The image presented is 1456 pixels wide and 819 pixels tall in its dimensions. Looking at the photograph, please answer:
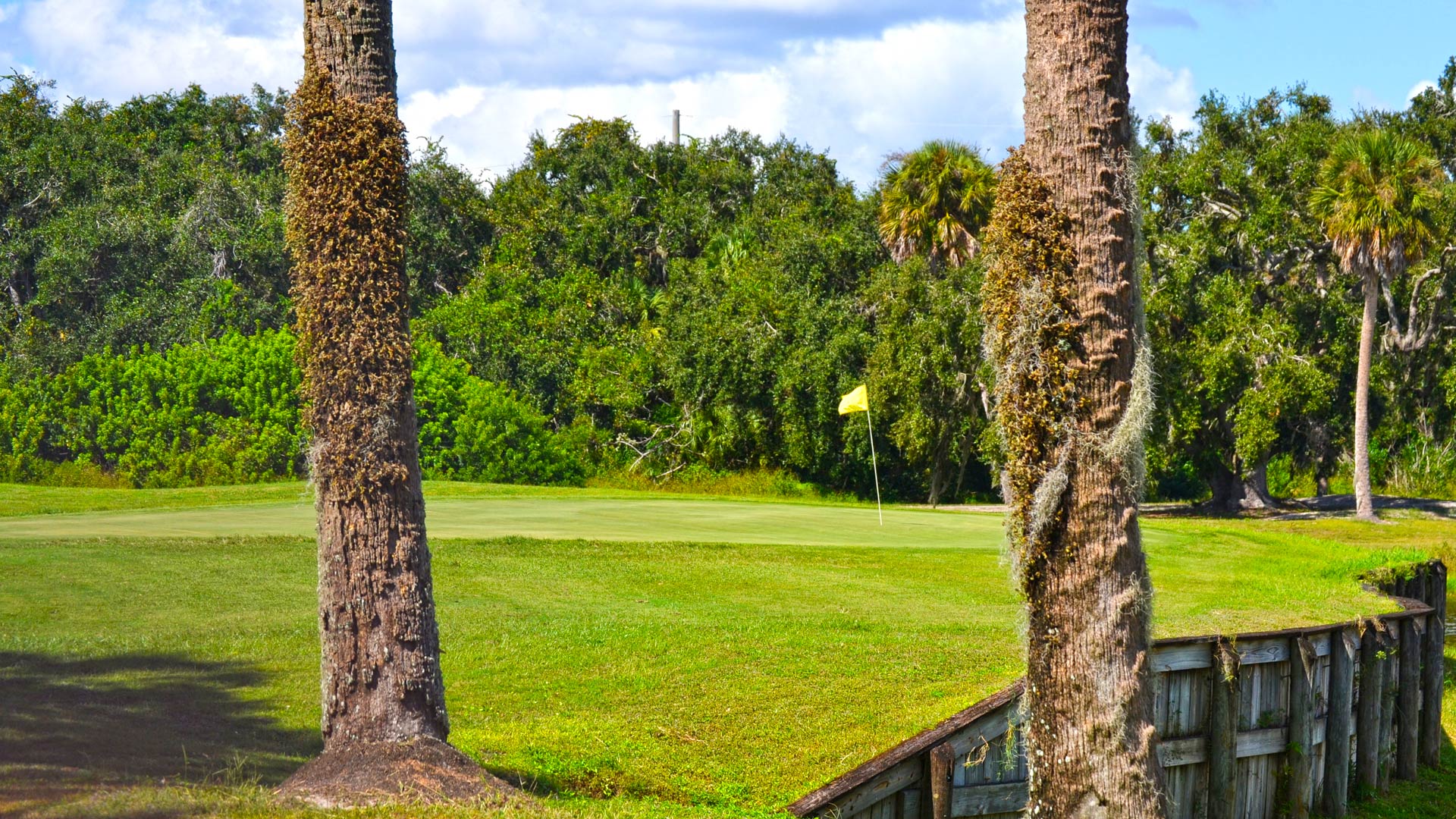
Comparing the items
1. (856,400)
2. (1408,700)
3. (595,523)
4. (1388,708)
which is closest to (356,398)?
(1388,708)

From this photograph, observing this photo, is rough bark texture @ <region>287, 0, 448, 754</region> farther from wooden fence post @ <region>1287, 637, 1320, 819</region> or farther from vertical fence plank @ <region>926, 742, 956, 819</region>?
wooden fence post @ <region>1287, 637, 1320, 819</region>

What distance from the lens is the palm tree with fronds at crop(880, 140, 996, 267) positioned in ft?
118

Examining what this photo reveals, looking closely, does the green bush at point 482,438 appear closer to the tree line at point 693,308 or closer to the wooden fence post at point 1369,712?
the tree line at point 693,308

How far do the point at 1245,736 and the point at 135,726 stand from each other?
769 cm

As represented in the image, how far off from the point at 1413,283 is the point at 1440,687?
2847 centimetres

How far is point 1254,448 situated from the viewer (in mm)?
33781

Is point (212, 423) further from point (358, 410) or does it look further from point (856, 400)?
point (358, 410)

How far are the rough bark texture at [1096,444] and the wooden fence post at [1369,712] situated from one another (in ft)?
20.3

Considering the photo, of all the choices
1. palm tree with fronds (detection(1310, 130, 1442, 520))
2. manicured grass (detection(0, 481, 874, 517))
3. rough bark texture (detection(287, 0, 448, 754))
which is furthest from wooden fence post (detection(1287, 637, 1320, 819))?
palm tree with fronds (detection(1310, 130, 1442, 520))

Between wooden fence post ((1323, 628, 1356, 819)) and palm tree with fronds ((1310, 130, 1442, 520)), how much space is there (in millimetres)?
→ 24270

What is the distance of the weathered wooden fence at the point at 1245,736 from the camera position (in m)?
7.80

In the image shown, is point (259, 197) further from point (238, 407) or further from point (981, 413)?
point (981, 413)

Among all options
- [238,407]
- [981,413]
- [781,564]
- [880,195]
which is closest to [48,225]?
[238,407]

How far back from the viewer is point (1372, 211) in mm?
32344
